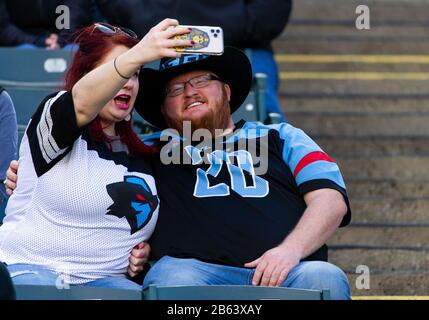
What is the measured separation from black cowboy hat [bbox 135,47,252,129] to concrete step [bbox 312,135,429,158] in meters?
1.86

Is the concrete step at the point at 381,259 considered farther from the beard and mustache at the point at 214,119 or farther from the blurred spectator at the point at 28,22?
the blurred spectator at the point at 28,22

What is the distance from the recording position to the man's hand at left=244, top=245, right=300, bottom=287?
389 centimetres

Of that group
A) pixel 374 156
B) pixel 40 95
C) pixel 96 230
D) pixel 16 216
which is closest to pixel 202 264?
pixel 96 230

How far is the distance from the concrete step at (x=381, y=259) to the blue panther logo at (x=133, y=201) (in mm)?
1470

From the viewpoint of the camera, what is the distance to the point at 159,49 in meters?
3.61

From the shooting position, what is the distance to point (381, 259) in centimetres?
542

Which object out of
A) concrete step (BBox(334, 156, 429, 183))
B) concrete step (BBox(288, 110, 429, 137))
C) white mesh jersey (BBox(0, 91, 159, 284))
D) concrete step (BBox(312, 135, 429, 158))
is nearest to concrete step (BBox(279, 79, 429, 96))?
concrete step (BBox(288, 110, 429, 137))

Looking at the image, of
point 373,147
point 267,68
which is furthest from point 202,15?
point 373,147

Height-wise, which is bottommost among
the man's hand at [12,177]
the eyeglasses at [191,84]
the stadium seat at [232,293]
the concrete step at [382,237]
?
the concrete step at [382,237]

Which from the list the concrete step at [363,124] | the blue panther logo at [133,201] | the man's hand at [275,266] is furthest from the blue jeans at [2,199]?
the concrete step at [363,124]

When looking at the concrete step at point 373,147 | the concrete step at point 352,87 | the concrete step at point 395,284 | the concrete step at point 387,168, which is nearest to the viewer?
the concrete step at point 395,284

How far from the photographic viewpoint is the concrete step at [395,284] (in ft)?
16.5

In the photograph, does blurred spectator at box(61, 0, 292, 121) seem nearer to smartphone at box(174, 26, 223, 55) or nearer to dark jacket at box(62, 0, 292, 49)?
dark jacket at box(62, 0, 292, 49)
